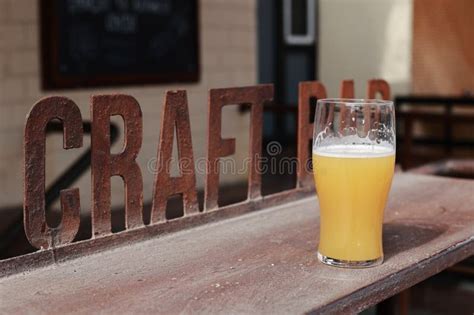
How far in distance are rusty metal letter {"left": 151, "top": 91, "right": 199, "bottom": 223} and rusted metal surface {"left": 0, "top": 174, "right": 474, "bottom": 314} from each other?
0.06 m

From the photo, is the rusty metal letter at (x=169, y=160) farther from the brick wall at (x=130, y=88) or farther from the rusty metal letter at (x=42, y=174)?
the brick wall at (x=130, y=88)

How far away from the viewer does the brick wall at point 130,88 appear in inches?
143

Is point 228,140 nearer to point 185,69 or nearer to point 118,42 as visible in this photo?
point 118,42

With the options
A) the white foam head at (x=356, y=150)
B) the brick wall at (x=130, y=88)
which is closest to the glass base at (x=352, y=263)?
the white foam head at (x=356, y=150)

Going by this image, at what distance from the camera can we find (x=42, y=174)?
1.21m

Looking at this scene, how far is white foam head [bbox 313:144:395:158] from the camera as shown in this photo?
4.17 ft

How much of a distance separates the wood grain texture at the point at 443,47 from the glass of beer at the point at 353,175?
6.34 metres

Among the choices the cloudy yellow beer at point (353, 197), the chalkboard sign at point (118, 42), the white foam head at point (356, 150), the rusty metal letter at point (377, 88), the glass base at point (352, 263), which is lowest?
the glass base at point (352, 263)

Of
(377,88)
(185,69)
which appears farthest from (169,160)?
(185,69)

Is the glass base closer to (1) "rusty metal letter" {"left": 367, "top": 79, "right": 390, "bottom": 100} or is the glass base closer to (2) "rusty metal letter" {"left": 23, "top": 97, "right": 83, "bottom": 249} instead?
(2) "rusty metal letter" {"left": 23, "top": 97, "right": 83, "bottom": 249}

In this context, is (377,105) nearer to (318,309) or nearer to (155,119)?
(318,309)

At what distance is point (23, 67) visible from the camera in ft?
12.1

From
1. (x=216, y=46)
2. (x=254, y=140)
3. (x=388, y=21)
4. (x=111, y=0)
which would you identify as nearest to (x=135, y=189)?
(x=254, y=140)

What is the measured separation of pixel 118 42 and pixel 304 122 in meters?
2.55
